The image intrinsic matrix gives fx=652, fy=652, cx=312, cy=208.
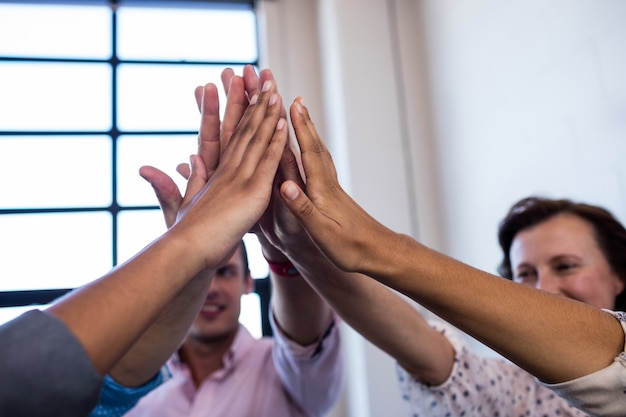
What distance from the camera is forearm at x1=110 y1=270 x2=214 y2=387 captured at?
1.08m

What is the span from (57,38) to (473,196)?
1529 mm

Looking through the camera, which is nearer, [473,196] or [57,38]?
[473,196]

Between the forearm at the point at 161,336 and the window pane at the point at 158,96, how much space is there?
1347 millimetres

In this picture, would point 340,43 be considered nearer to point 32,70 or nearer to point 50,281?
point 32,70

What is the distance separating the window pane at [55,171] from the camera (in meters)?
2.16

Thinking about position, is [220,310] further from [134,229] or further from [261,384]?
[134,229]

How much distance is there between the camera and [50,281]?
2123 millimetres

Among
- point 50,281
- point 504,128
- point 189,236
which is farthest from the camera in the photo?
point 50,281

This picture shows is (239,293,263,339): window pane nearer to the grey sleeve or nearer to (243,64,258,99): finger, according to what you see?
(243,64,258,99): finger

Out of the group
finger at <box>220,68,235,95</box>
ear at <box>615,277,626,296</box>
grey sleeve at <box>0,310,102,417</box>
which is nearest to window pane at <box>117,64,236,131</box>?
finger at <box>220,68,235,95</box>

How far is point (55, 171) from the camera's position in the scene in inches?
87.0

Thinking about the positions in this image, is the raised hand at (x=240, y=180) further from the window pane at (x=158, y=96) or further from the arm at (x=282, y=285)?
the window pane at (x=158, y=96)

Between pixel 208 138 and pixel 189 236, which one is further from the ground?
pixel 208 138

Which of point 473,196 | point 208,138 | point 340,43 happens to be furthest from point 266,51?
point 208,138
